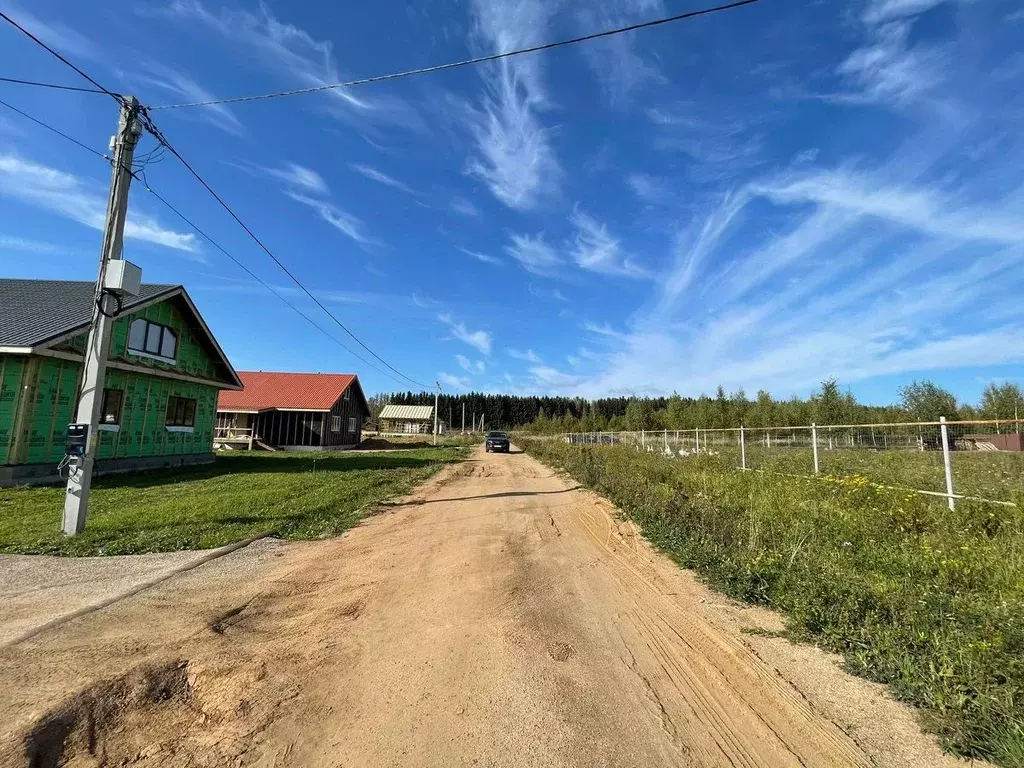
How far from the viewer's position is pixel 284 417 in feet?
107

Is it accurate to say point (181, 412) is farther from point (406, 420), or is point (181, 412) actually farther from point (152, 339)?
point (406, 420)

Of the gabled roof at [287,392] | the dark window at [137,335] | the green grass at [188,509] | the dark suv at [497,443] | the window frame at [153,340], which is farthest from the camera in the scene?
the dark suv at [497,443]

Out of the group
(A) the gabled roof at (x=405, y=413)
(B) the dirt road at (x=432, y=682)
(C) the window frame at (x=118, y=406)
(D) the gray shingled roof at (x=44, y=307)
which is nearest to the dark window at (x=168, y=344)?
(D) the gray shingled roof at (x=44, y=307)

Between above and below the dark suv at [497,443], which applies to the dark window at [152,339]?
above

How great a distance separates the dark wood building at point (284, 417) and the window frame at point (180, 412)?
11307 millimetres

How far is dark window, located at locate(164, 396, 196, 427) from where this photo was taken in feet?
62.7

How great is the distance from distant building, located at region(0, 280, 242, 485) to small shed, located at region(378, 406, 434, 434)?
57412mm

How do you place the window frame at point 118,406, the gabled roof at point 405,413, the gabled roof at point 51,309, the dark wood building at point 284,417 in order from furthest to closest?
the gabled roof at point 405,413, the dark wood building at point 284,417, the window frame at point 118,406, the gabled roof at point 51,309

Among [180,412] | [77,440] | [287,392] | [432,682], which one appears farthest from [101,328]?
[287,392]

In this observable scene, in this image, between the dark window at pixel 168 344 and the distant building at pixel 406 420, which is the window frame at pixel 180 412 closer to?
the dark window at pixel 168 344

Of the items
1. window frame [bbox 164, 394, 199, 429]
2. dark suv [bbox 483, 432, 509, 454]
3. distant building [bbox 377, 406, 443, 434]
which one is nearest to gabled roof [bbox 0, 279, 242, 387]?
window frame [bbox 164, 394, 199, 429]

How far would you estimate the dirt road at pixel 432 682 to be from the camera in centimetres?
268

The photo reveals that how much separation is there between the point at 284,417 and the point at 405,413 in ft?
168

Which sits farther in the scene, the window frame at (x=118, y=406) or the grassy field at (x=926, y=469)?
the window frame at (x=118, y=406)
